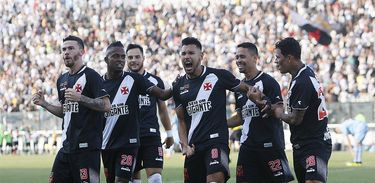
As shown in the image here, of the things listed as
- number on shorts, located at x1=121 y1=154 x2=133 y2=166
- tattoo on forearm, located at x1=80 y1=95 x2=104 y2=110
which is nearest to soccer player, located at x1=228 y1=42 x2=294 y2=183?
number on shorts, located at x1=121 y1=154 x2=133 y2=166

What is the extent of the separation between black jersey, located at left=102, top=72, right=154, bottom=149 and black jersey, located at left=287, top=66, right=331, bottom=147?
3050 millimetres

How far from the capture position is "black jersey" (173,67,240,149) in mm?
13125

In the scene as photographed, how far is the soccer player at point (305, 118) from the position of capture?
1216 centimetres

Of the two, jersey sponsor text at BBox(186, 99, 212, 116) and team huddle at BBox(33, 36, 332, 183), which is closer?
team huddle at BBox(33, 36, 332, 183)

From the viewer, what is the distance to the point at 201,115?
13148 mm

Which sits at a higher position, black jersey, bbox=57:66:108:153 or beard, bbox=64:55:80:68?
beard, bbox=64:55:80:68

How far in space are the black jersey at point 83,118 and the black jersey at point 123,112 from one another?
5.66ft

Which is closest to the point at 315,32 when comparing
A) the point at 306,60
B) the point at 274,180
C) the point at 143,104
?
the point at 306,60

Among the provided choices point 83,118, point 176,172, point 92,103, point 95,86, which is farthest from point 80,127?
point 176,172

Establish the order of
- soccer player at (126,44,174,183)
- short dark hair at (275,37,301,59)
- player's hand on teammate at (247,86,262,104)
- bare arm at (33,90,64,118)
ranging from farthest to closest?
soccer player at (126,44,174,183) < bare arm at (33,90,64,118) < player's hand on teammate at (247,86,262,104) < short dark hair at (275,37,301,59)

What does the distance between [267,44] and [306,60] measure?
3.11m

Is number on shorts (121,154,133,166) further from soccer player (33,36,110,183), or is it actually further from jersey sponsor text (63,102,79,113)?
jersey sponsor text (63,102,79,113)

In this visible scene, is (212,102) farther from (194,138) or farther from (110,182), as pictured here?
(110,182)

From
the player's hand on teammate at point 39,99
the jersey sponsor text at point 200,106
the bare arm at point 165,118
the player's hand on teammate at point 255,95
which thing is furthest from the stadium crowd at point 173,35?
the player's hand on teammate at point 39,99
